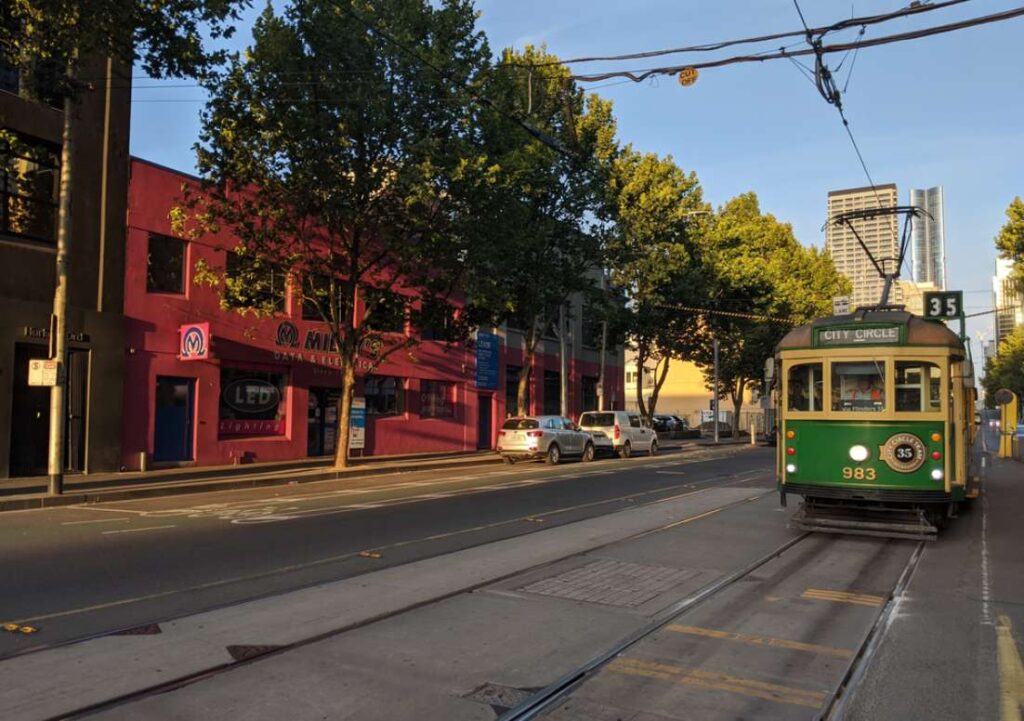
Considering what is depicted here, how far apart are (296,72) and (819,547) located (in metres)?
15.5

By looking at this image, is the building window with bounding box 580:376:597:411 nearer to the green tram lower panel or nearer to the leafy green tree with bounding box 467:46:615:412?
the leafy green tree with bounding box 467:46:615:412

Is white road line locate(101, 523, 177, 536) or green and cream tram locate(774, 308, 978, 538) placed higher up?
green and cream tram locate(774, 308, 978, 538)

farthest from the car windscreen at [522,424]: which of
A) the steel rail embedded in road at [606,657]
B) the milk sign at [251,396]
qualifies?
the steel rail embedded in road at [606,657]

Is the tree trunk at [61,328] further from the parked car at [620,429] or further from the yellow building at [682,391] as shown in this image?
the yellow building at [682,391]

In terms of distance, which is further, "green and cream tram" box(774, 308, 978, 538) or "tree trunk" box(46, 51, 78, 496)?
"tree trunk" box(46, 51, 78, 496)

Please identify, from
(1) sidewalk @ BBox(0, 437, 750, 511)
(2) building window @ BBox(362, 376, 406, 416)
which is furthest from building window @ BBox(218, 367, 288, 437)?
(2) building window @ BBox(362, 376, 406, 416)

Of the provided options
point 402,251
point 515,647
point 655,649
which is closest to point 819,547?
point 655,649

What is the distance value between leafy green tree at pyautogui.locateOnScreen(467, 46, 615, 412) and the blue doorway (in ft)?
27.1

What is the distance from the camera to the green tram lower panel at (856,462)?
A: 9.77 m

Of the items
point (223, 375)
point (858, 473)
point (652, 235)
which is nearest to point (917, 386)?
point (858, 473)

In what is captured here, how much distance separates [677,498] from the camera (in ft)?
49.5

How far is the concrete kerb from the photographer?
1402 cm

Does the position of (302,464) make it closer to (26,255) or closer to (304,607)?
(26,255)

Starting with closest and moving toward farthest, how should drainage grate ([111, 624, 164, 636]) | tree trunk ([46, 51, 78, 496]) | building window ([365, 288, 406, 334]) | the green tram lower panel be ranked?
drainage grate ([111, 624, 164, 636]) → the green tram lower panel → tree trunk ([46, 51, 78, 496]) → building window ([365, 288, 406, 334])
